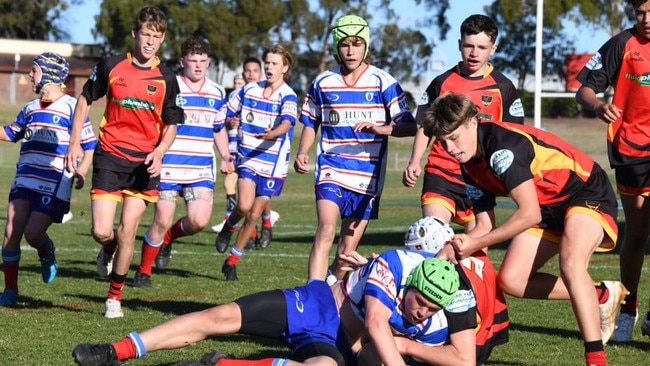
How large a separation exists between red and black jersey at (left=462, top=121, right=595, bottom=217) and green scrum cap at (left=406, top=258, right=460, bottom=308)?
666 millimetres

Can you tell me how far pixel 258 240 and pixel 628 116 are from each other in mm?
7065

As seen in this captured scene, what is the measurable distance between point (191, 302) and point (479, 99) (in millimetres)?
2850

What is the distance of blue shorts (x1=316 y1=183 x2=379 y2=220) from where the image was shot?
7.96 m

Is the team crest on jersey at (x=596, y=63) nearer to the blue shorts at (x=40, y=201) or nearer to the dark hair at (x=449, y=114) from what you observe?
the dark hair at (x=449, y=114)

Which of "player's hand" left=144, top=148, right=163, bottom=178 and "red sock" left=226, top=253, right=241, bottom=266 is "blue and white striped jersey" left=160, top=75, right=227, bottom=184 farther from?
"player's hand" left=144, top=148, right=163, bottom=178

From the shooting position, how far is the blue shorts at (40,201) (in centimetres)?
888

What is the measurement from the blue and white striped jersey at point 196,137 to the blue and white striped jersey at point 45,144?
4.48 feet

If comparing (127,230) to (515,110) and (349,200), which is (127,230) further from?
(515,110)

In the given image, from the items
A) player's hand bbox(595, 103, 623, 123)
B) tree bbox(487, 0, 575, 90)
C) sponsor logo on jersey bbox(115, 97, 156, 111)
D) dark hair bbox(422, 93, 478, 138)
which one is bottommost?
tree bbox(487, 0, 575, 90)

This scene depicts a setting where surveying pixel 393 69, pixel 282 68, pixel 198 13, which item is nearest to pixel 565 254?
pixel 282 68

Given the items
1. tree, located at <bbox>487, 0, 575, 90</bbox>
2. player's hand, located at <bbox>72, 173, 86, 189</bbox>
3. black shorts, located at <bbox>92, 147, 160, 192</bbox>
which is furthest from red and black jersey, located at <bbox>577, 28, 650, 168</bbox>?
tree, located at <bbox>487, 0, 575, 90</bbox>

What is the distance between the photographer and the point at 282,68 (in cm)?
1168

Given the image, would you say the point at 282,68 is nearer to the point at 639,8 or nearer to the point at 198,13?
the point at 639,8

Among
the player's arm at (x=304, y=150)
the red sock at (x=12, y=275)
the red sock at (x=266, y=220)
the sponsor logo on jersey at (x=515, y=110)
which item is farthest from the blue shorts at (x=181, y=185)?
the sponsor logo on jersey at (x=515, y=110)
